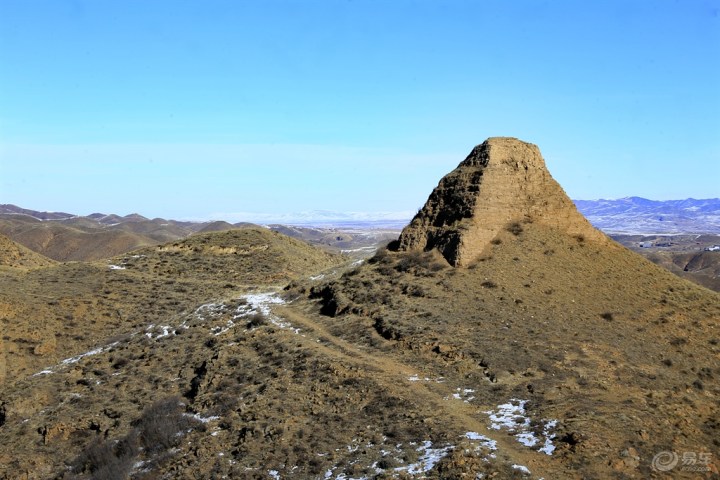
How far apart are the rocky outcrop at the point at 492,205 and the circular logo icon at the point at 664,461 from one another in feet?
45.9

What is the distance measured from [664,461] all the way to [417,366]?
26.1 feet

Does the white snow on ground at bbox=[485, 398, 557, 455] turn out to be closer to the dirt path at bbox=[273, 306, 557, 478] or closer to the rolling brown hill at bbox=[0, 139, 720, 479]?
the rolling brown hill at bbox=[0, 139, 720, 479]

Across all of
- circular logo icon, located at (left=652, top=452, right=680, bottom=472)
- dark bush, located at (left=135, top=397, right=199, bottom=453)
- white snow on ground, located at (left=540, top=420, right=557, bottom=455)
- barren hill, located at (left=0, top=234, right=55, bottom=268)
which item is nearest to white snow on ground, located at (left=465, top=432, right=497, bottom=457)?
white snow on ground, located at (left=540, top=420, right=557, bottom=455)

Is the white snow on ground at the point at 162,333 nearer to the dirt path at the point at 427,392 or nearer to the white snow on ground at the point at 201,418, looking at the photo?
the dirt path at the point at 427,392

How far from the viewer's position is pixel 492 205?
26.4 metres

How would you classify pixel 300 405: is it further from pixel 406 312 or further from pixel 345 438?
pixel 406 312

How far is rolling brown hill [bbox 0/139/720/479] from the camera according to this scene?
503 inches

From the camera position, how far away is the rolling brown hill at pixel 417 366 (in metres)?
12.8

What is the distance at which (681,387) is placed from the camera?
50.5ft

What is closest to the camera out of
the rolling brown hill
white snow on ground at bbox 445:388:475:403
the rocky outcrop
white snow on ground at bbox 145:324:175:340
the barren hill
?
the rolling brown hill

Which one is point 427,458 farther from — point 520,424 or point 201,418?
point 201,418

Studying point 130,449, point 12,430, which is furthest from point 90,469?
point 12,430

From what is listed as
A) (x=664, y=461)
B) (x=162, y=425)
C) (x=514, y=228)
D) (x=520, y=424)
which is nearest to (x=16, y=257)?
(x=162, y=425)

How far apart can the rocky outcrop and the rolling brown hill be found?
106mm
